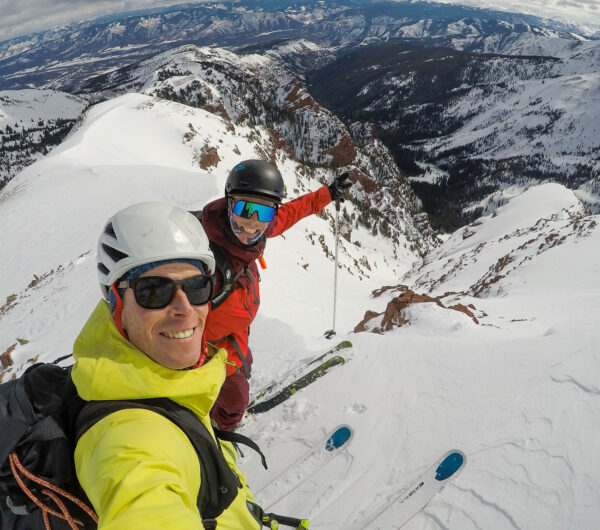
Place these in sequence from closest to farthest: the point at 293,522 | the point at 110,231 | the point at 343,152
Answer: the point at 110,231 → the point at 293,522 → the point at 343,152

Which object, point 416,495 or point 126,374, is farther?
point 416,495

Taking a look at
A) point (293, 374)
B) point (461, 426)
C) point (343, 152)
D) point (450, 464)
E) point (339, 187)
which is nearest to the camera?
point (450, 464)

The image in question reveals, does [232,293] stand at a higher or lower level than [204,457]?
lower

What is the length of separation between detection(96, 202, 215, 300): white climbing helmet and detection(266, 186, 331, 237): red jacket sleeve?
9.85 ft

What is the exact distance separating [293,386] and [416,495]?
8.98 ft

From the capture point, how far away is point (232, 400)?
16.4ft

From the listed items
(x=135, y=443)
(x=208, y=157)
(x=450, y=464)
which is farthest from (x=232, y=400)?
(x=208, y=157)

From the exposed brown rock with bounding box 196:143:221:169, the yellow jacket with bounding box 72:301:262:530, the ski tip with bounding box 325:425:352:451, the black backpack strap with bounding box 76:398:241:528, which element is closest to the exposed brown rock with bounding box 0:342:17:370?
the ski tip with bounding box 325:425:352:451

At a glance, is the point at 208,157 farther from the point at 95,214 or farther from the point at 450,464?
the point at 450,464

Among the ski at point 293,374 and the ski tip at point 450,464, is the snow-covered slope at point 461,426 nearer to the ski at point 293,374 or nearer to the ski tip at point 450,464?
the ski tip at point 450,464

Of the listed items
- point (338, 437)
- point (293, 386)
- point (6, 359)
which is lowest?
point (6, 359)

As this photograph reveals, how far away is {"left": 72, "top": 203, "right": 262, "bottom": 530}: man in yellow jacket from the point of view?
1.55m

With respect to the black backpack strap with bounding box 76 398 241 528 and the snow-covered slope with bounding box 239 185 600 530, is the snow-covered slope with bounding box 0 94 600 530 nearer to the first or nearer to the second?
the snow-covered slope with bounding box 239 185 600 530

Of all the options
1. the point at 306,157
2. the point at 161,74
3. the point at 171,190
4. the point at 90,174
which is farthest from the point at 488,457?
the point at 161,74
